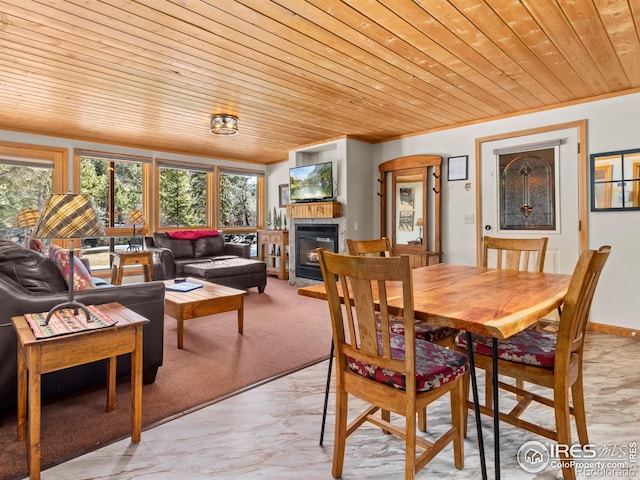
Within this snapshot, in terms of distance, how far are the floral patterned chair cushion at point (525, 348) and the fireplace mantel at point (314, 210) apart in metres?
3.59

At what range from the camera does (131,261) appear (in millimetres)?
4816

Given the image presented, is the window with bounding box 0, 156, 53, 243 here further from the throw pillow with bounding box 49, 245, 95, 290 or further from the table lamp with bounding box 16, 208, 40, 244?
the throw pillow with bounding box 49, 245, 95, 290

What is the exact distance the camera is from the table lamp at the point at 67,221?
5.61 ft

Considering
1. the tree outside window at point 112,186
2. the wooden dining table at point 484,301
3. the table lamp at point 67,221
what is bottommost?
the wooden dining table at point 484,301

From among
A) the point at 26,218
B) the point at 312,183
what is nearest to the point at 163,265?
the point at 26,218

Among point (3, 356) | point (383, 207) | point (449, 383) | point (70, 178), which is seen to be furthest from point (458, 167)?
point (70, 178)

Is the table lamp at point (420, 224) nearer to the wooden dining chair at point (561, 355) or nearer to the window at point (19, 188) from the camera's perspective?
the wooden dining chair at point (561, 355)

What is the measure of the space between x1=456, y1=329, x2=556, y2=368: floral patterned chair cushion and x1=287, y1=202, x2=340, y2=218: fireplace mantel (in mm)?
3592

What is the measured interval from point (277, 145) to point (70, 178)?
299 centimetres

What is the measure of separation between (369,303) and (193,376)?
1687 mm

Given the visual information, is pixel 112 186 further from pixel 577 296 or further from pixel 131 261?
pixel 577 296

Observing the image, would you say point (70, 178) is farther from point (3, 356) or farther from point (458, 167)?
point (458, 167)

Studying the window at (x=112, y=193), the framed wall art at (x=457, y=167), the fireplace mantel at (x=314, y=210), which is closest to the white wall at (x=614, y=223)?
the framed wall art at (x=457, y=167)

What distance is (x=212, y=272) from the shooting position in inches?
185
